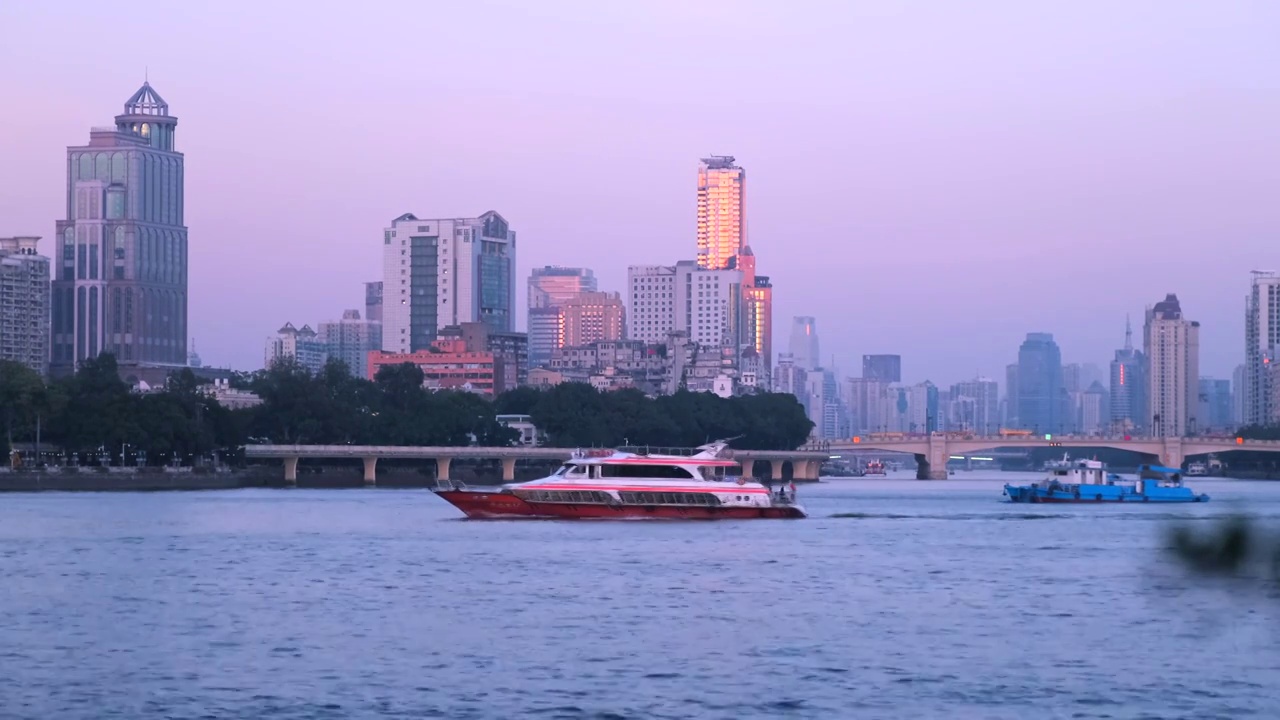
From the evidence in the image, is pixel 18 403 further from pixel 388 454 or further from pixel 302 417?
pixel 302 417

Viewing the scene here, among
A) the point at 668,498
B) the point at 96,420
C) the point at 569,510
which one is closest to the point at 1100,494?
the point at 668,498

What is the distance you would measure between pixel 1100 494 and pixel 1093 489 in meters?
0.53

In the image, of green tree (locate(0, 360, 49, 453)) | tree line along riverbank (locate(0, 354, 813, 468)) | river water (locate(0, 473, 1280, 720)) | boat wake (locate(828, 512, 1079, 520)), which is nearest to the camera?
river water (locate(0, 473, 1280, 720))

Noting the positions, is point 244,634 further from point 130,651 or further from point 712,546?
point 712,546

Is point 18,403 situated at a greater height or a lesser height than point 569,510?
greater

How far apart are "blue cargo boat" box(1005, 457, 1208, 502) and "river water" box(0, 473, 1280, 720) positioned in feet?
146

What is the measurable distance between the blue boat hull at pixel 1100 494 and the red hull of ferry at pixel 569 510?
38091mm

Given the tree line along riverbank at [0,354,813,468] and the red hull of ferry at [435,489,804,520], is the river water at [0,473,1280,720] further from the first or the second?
the tree line along riverbank at [0,354,813,468]

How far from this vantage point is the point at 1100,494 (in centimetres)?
11669

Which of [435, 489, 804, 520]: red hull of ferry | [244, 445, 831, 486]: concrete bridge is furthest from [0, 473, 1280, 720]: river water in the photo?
[244, 445, 831, 486]: concrete bridge

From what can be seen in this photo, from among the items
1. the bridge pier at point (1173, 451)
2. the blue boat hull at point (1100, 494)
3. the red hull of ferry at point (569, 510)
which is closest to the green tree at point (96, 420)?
the red hull of ferry at point (569, 510)

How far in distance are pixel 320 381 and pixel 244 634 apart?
12607cm

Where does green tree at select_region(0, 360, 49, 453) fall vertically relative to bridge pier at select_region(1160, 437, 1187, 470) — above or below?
above

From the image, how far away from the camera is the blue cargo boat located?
380 ft
